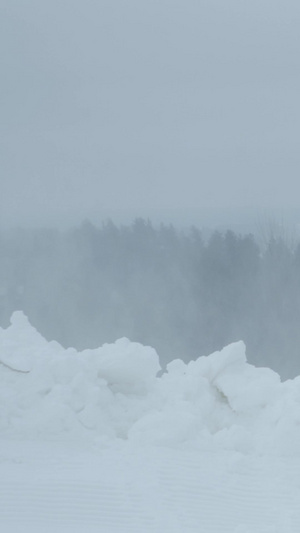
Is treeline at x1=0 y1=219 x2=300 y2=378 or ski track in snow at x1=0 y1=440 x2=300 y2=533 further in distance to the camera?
treeline at x1=0 y1=219 x2=300 y2=378

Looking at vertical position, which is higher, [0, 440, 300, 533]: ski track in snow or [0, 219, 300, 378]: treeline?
[0, 440, 300, 533]: ski track in snow

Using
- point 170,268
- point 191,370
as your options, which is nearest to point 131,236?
point 170,268

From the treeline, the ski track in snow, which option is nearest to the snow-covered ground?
the ski track in snow

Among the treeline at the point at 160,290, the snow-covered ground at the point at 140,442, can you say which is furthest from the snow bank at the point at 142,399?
the treeline at the point at 160,290

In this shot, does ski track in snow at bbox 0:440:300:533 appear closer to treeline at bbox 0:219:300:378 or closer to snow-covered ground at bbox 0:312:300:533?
snow-covered ground at bbox 0:312:300:533

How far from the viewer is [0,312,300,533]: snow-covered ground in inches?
161

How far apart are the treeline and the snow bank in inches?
324

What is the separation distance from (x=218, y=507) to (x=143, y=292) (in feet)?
37.1

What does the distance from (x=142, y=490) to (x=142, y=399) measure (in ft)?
3.93

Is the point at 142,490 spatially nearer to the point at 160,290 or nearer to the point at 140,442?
the point at 140,442

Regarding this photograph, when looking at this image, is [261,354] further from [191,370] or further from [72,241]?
[191,370]

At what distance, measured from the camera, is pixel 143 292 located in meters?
15.5

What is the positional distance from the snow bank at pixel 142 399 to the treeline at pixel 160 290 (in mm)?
8224

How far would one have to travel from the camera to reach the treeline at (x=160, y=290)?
47.4 ft
